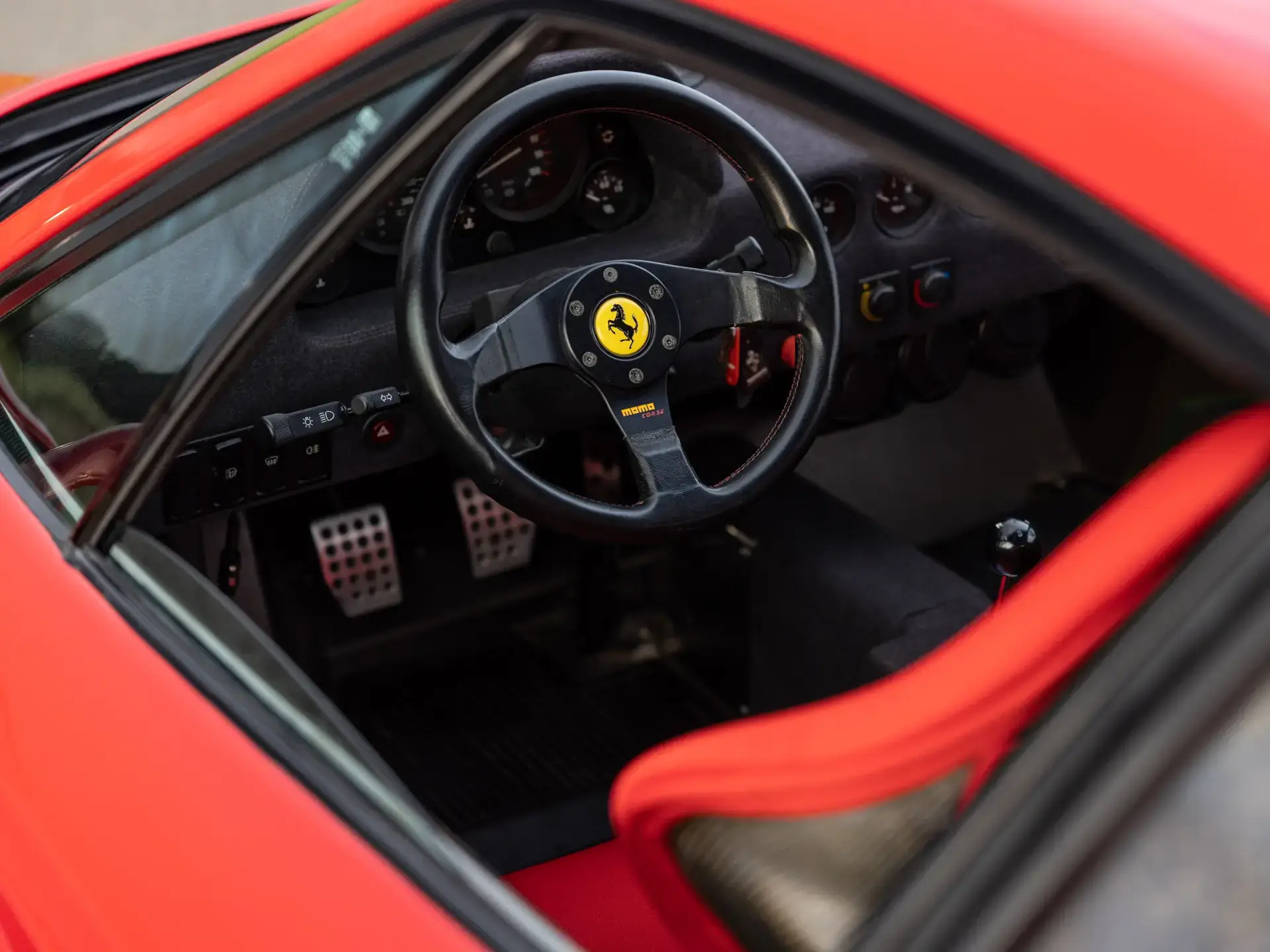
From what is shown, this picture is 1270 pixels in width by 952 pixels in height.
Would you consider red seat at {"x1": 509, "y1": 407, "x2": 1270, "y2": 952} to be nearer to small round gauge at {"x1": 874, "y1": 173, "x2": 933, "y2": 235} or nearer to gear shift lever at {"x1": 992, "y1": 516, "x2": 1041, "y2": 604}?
gear shift lever at {"x1": 992, "y1": 516, "x2": 1041, "y2": 604}

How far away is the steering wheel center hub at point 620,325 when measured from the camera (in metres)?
1.36

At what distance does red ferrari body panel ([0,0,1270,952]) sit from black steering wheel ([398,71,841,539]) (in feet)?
0.79

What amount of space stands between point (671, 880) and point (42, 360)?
3.14 feet

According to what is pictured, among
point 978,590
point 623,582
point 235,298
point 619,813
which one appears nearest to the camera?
point 619,813

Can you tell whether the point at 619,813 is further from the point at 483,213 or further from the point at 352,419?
the point at 483,213

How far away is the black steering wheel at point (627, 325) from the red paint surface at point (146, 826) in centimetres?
41

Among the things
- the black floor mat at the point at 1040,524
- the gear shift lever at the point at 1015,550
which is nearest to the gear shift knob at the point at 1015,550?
the gear shift lever at the point at 1015,550

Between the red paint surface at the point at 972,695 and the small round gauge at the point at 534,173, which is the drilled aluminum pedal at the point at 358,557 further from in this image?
the red paint surface at the point at 972,695

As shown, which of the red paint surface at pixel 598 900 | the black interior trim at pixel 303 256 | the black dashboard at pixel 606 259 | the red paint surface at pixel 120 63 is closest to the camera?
the black interior trim at pixel 303 256

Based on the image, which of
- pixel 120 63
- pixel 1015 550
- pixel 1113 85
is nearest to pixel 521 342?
pixel 1015 550

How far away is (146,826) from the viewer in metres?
0.88

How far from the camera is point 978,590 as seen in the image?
1.68 m

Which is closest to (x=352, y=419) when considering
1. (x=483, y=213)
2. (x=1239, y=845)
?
(x=483, y=213)

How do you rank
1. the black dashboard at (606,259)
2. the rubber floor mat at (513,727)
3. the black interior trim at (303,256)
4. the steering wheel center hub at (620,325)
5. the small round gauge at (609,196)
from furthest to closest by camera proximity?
the rubber floor mat at (513,727) → the small round gauge at (609,196) → the black dashboard at (606,259) → the steering wheel center hub at (620,325) → the black interior trim at (303,256)
